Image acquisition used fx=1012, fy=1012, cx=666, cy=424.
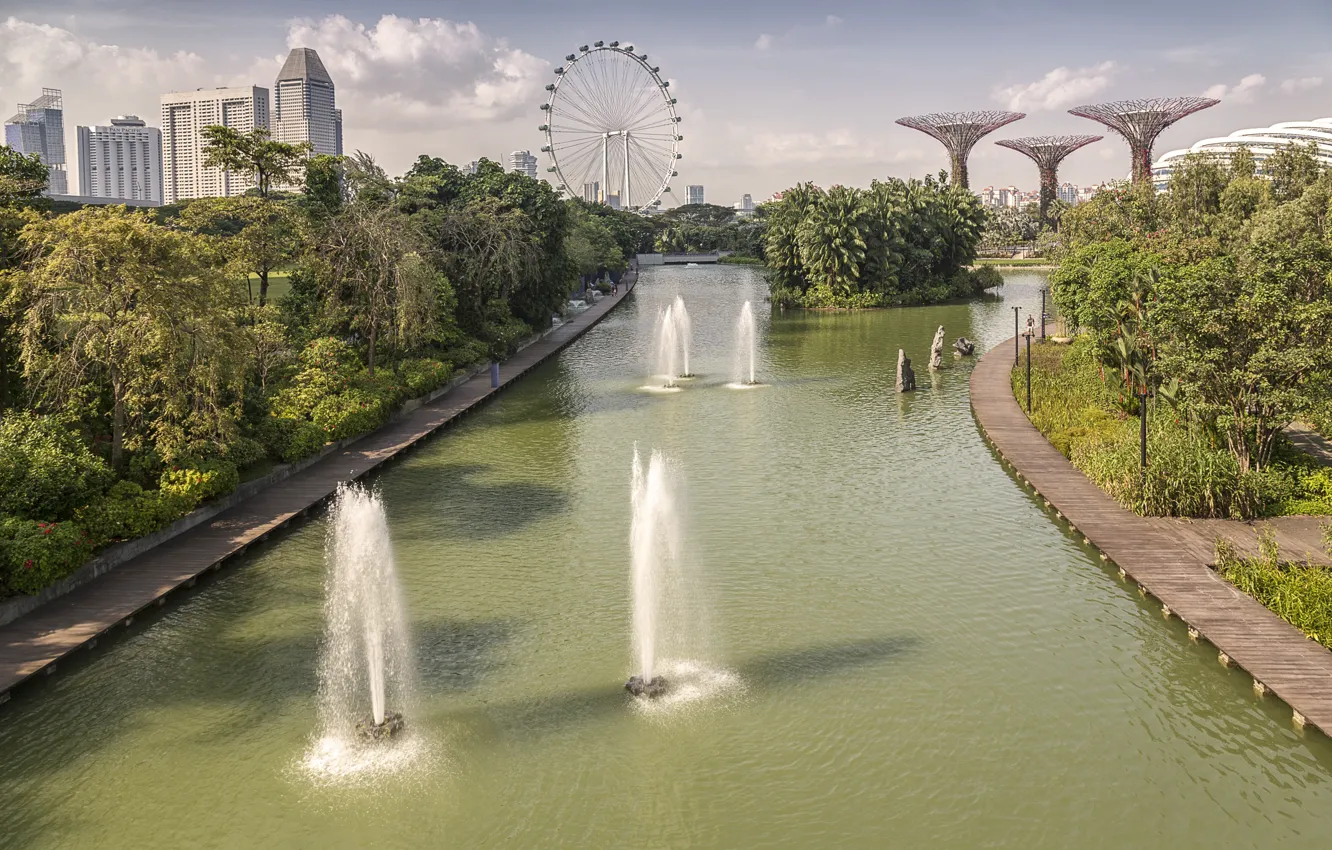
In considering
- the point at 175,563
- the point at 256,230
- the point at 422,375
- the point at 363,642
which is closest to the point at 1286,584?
the point at 363,642

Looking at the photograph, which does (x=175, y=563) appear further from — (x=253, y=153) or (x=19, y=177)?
(x=253, y=153)

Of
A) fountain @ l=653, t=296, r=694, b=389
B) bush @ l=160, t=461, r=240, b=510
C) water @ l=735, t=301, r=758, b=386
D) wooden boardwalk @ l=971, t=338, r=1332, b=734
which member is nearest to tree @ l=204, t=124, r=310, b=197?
fountain @ l=653, t=296, r=694, b=389

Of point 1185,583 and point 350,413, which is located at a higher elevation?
point 350,413

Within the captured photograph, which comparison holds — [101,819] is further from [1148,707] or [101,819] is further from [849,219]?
[849,219]

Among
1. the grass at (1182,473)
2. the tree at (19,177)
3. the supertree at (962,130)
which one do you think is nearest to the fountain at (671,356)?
the grass at (1182,473)

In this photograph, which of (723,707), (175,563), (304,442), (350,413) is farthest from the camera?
(350,413)

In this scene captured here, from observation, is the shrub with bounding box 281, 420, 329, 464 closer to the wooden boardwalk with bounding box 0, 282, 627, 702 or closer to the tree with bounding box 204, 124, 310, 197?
the wooden boardwalk with bounding box 0, 282, 627, 702
